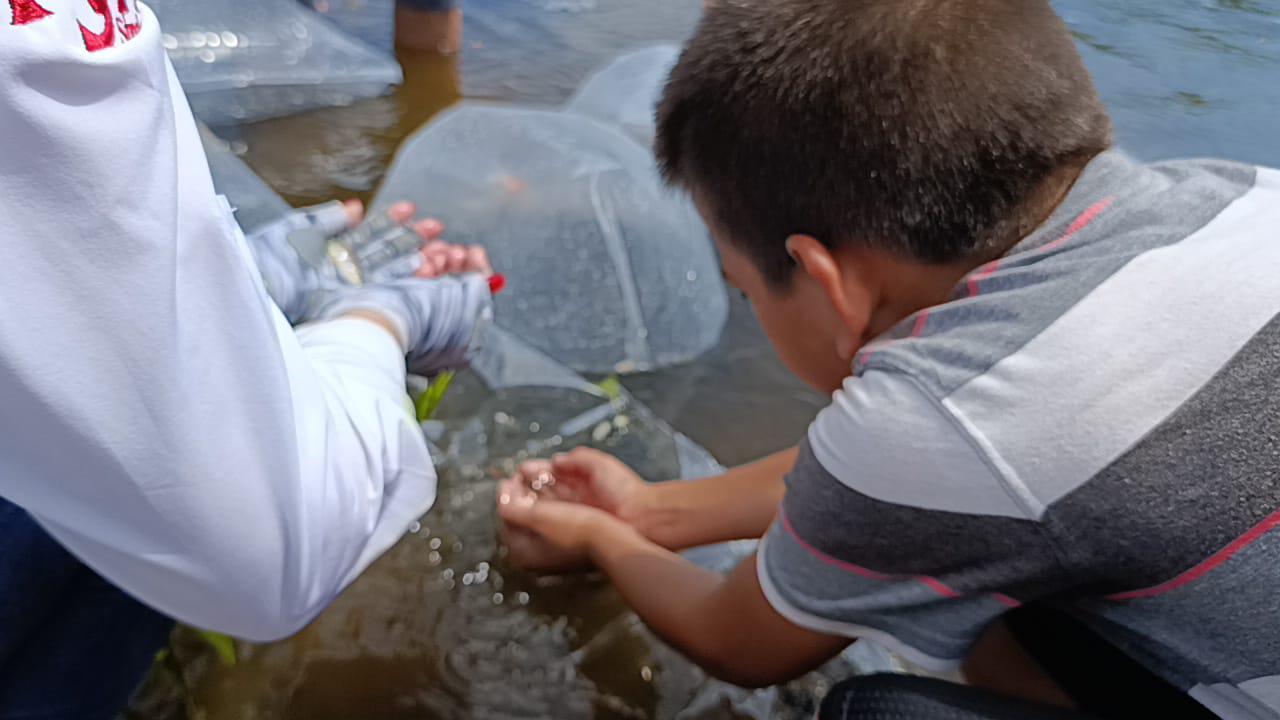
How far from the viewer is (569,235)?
2.05 metres

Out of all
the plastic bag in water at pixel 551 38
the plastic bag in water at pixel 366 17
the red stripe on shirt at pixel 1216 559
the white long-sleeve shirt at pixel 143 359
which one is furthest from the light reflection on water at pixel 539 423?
the red stripe on shirt at pixel 1216 559

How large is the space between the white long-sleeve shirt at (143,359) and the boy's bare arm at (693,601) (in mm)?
410

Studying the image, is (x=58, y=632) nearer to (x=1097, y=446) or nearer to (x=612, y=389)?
(x=1097, y=446)

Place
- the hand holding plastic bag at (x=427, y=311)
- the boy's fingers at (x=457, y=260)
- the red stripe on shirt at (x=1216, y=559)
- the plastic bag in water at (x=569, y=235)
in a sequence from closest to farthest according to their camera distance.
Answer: the red stripe on shirt at (x=1216, y=559) < the hand holding plastic bag at (x=427, y=311) < the boy's fingers at (x=457, y=260) < the plastic bag in water at (x=569, y=235)

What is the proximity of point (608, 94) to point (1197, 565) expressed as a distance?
7.59ft

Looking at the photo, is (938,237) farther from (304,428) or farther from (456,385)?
(456,385)

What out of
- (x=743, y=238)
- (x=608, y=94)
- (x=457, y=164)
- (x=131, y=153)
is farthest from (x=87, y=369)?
(x=608, y=94)

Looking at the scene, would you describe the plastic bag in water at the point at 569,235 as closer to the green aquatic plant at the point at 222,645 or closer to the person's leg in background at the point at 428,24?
the green aquatic plant at the point at 222,645

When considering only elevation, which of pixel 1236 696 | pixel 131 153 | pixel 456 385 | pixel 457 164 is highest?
pixel 131 153

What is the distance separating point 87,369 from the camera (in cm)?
57

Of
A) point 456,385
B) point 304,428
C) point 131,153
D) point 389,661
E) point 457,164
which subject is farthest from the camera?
point 457,164

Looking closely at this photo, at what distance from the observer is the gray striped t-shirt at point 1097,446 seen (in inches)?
27.4

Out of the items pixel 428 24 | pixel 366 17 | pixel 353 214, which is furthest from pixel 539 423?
pixel 366 17

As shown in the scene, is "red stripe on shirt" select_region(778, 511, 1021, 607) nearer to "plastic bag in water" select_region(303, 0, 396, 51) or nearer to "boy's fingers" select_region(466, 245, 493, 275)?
"boy's fingers" select_region(466, 245, 493, 275)
